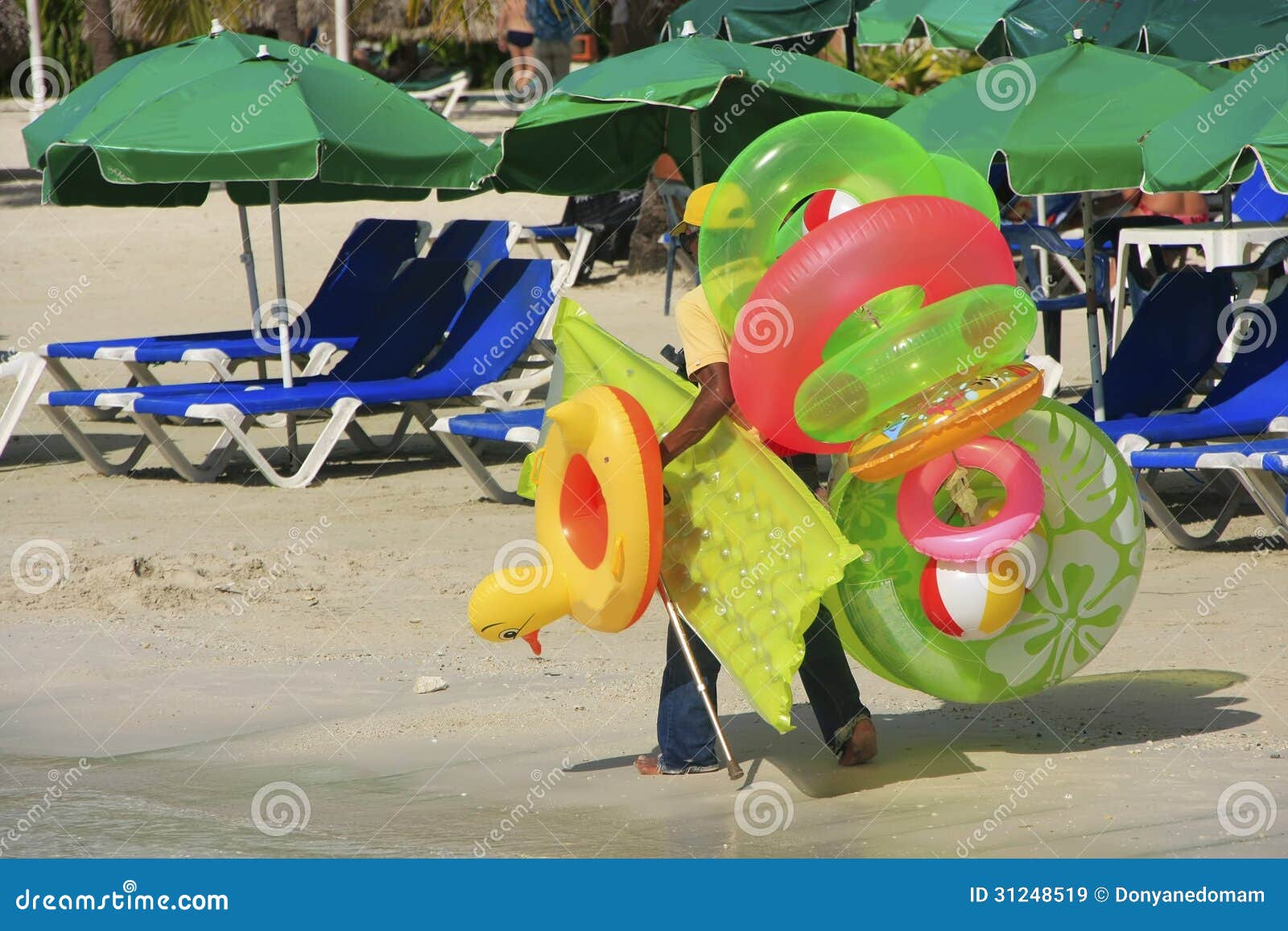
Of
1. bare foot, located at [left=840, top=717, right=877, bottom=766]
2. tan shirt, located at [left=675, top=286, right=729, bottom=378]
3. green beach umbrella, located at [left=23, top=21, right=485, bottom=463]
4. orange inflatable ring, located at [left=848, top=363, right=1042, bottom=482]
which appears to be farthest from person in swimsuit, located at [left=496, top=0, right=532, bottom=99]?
orange inflatable ring, located at [left=848, top=363, right=1042, bottom=482]

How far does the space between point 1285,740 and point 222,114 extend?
22.5 feet

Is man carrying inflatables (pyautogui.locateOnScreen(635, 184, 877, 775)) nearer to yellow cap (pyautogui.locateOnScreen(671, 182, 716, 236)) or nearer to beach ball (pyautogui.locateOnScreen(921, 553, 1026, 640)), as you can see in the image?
yellow cap (pyautogui.locateOnScreen(671, 182, 716, 236))

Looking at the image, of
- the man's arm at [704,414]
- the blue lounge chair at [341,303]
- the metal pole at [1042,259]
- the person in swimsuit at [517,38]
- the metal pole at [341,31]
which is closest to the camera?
the man's arm at [704,414]

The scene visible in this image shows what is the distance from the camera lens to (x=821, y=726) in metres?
5.04

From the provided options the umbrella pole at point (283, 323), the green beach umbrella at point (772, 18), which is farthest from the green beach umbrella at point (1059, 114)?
the green beach umbrella at point (772, 18)

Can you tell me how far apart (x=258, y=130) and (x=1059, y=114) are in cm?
436

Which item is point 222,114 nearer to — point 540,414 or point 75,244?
point 540,414

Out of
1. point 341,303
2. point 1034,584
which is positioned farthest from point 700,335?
point 341,303

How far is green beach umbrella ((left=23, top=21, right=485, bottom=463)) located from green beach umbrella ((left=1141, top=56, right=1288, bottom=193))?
164 inches

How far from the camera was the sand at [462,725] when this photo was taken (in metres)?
4.51

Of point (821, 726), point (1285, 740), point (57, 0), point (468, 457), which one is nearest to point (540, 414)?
point (468, 457)

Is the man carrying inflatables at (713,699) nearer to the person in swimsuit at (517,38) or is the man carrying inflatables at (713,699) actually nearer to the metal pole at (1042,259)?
the metal pole at (1042,259)

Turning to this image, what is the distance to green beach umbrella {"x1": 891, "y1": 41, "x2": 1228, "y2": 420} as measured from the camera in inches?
323

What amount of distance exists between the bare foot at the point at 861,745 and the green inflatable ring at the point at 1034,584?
0.20 metres
